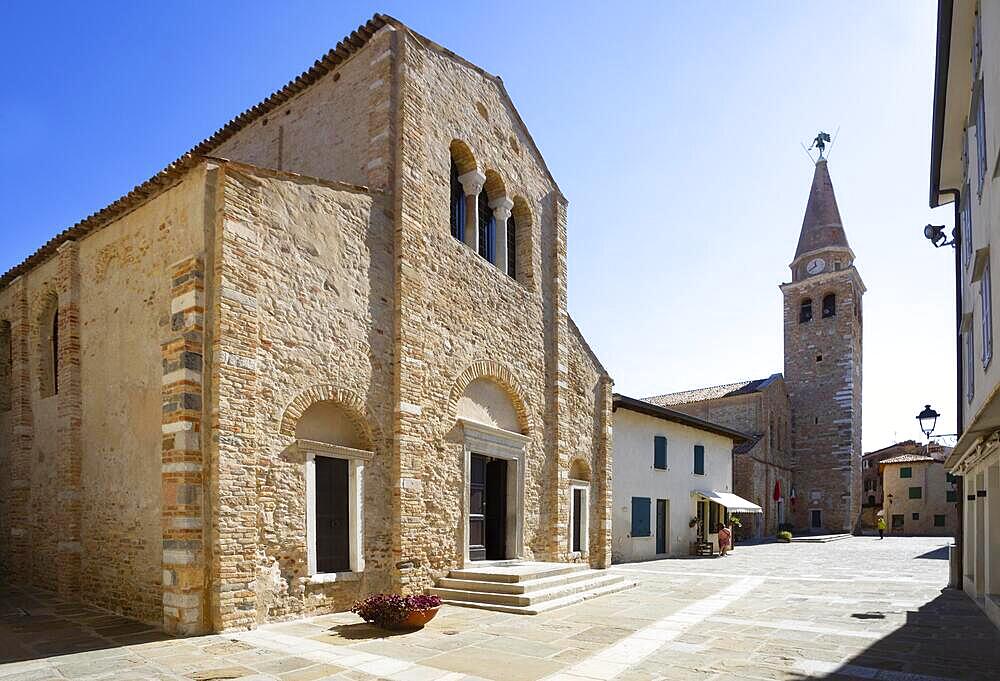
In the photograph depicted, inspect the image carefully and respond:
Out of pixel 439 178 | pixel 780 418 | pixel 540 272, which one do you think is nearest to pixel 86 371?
pixel 439 178

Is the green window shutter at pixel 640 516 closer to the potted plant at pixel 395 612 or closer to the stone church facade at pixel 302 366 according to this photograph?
the stone church facade at pixel 302 366

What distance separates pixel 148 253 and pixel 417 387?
15.3 ft

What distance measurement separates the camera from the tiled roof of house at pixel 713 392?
37.5m

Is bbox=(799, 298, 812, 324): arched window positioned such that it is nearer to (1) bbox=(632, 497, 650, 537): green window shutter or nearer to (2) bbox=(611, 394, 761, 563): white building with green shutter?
(2) bbox=(611, 394, 761, 563): white building with green shutter

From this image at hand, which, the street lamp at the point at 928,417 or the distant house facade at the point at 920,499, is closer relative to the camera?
the street lamp at the point at 928,417

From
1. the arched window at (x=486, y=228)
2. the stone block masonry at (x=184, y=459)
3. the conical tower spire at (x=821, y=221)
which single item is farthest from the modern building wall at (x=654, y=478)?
the conical tower spire at (x=821, y=221)

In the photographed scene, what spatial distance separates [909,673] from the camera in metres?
7.04

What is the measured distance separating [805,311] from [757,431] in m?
10.9

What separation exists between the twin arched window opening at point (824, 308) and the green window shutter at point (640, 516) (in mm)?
25498

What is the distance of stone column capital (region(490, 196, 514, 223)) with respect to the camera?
1489cm

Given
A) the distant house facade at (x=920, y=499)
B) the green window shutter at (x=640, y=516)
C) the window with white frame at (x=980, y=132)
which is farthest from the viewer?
the distant house facade at (x=920, y=499)

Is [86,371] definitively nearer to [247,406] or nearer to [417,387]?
[247,406]

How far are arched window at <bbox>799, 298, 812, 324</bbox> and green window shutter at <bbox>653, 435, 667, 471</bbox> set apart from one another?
24.0m

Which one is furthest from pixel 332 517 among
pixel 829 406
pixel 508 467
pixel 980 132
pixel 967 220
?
pixel 829 406
